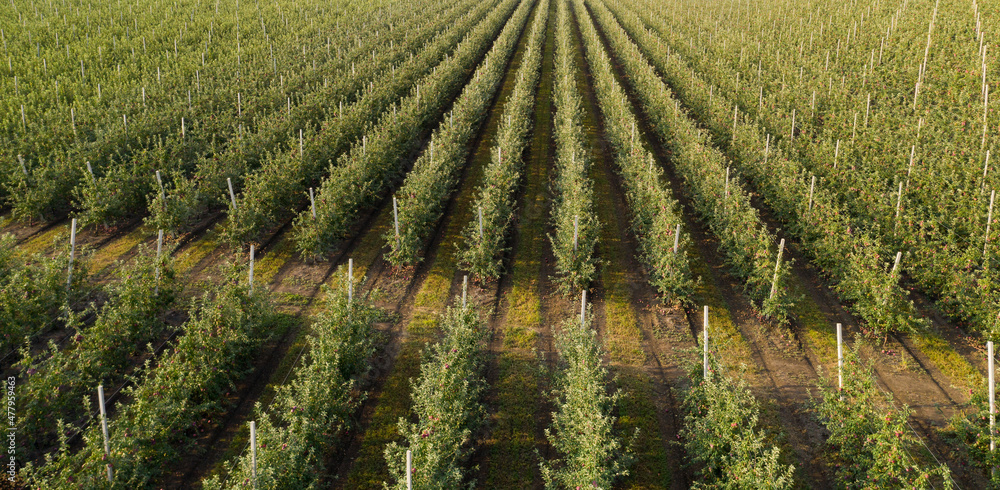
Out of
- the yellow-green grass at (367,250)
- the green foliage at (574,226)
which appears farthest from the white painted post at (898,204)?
the yellow-green grass at (367,250)

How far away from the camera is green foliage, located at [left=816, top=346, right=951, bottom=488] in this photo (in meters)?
6.61

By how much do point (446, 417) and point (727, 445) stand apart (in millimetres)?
3686

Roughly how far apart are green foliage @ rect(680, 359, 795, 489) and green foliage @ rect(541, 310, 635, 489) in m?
0.95

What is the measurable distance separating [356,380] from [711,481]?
19.0ft

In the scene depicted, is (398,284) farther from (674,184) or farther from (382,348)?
(674,184)

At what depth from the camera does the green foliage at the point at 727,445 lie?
6457 mm

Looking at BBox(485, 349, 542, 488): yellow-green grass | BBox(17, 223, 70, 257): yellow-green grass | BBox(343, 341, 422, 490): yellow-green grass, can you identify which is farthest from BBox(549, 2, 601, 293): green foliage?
BBox(17, 223, 70, 257): yellow-green grass

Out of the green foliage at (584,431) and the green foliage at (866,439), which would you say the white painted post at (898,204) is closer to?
the green foliage at (866,439)

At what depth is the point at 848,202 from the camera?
14.5 meters

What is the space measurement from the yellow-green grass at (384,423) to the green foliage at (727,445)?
4318 mm

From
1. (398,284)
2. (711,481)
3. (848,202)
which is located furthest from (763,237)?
(398,284)

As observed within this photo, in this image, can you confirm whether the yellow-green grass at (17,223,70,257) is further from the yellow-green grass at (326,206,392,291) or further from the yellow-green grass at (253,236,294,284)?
the yellow-green grass at (326,206,392,291)

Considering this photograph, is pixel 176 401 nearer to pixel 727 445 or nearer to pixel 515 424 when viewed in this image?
pixel 515 424

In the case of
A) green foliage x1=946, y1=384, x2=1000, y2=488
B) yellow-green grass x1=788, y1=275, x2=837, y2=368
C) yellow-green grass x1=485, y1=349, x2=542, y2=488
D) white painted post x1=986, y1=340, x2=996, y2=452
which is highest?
Answer: white painted post x1=986, y1=340, x2=996, y2=452
